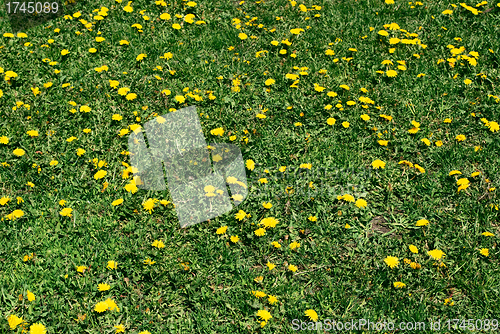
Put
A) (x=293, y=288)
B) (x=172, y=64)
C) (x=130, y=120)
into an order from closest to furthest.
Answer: (x=293, y=288) → (x=130, y=120) → (x=172, y=64)

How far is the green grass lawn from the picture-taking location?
273cm

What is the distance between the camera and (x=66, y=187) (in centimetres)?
336

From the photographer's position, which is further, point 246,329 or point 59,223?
point 59,223

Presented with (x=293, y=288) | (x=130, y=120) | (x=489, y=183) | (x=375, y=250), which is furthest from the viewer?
(x=130, y=120)

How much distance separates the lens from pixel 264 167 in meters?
3.55

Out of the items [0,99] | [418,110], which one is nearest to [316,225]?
[418,110]

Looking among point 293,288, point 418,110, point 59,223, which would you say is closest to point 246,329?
point 293,288

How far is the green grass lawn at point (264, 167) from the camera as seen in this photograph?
273 cm

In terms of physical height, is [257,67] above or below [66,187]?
above

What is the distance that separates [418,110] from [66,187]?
302 centimetres

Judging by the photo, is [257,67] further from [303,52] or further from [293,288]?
[293,288]

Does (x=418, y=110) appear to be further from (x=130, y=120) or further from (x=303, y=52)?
(x=130, y=120)

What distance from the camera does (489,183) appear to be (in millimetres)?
3293

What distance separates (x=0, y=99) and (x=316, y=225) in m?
3.09
